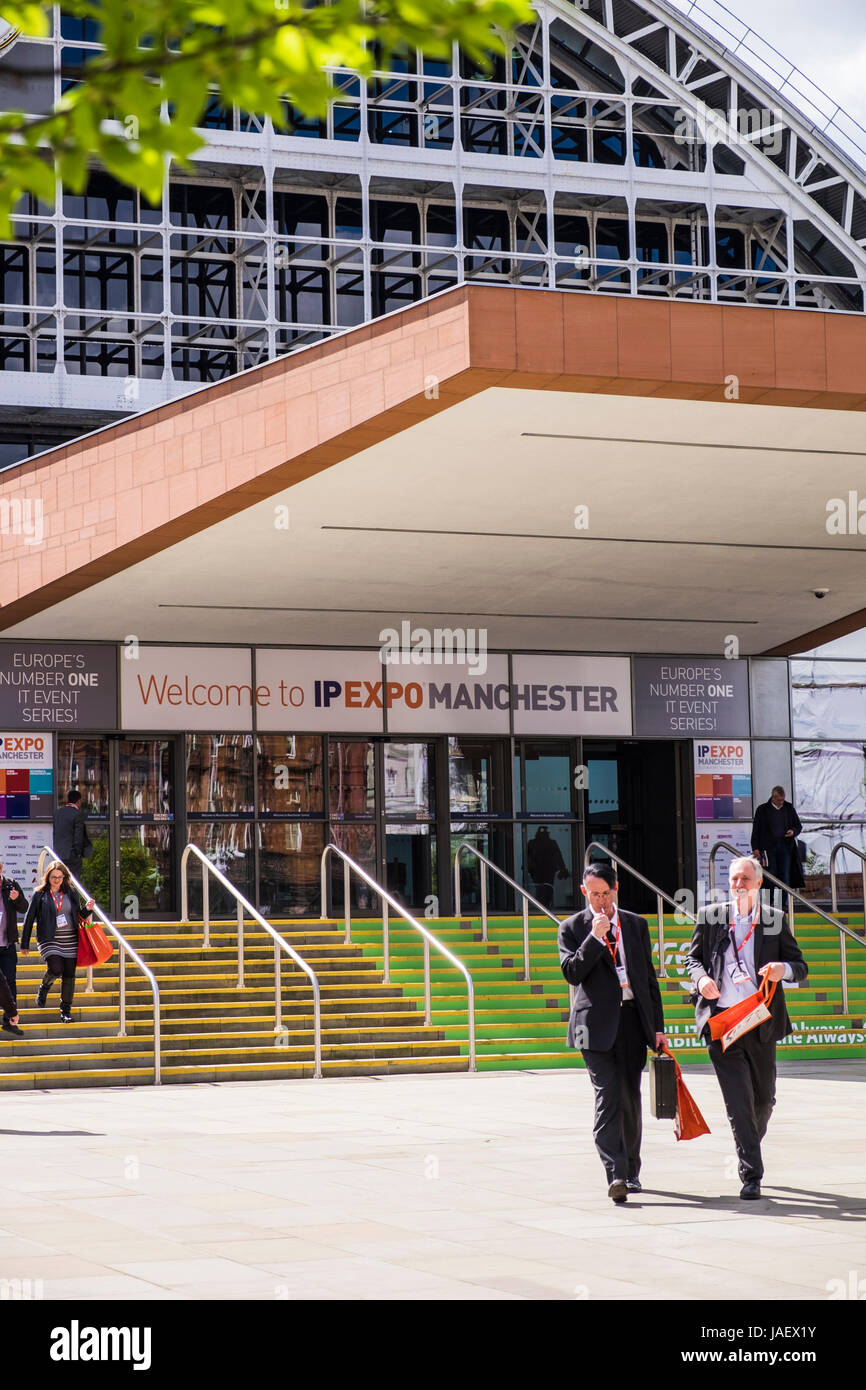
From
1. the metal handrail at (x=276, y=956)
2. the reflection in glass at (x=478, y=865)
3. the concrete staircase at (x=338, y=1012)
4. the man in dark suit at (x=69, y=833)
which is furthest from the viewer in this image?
the reflection in glass at (x=478, y=865)

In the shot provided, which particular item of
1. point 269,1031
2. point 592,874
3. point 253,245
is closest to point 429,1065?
point 269,1031

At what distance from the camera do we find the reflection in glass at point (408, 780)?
2184 centimetres

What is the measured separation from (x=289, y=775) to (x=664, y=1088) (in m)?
13.6

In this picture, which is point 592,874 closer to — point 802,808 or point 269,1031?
point 269,1031

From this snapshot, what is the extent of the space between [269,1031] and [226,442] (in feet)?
16.7

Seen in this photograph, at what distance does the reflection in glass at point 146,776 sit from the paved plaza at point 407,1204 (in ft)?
26.0

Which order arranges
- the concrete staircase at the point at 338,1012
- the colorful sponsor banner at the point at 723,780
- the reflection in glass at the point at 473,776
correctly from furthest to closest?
the colorful sponsor banner at the point at 723,780
the reflection in glass at the point at 473,776
the concrete staircase at the point at 338,1012

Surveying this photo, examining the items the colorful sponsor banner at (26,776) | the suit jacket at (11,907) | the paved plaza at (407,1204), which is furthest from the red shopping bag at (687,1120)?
the colorful sponsor banner at (26,776)

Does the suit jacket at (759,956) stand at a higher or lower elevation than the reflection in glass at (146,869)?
lower

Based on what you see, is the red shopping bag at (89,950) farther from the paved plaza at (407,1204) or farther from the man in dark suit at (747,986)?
the man in dark suit at (747,986)

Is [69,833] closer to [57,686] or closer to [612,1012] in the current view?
[57,686]

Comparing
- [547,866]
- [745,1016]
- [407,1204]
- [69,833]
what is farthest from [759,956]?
[547,866]

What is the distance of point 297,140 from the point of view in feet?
111
